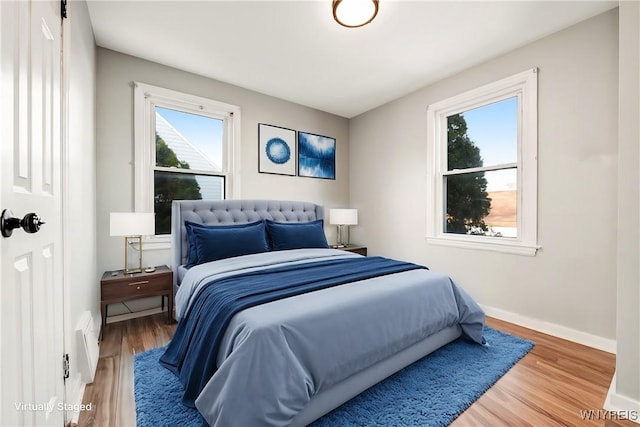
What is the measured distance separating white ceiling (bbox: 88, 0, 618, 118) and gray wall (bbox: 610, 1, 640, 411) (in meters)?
0.88

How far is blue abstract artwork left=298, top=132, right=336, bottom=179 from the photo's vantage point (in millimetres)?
4309

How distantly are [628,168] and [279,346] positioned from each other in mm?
2162

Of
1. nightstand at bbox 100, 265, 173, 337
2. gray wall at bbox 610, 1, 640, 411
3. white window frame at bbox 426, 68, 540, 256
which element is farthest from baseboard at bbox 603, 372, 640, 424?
nightstand at bbox 100, 265, 173, 337

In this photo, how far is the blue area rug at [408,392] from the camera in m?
1.53

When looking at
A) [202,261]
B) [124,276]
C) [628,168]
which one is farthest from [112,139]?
[628,168]

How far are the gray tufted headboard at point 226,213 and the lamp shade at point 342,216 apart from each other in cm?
20

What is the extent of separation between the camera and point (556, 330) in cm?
259

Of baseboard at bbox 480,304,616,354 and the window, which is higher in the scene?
the window

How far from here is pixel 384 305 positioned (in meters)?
1.78

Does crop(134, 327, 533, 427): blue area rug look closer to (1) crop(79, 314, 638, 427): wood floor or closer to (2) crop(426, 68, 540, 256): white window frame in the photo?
(1) crop(79, 314, 638, 427): wood floor

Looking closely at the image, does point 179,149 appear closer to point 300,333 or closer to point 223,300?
point 223,300

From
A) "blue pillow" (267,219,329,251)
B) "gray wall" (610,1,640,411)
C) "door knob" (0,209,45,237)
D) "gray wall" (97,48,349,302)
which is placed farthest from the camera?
"blue pillow" (267,219,329,251)

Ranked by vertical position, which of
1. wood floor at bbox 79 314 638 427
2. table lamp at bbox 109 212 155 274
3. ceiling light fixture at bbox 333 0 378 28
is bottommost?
wood floor at bbox 79 314 638 427

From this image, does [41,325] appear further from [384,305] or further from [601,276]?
[601,276]
